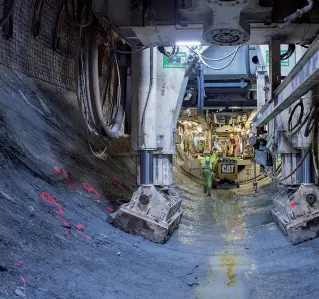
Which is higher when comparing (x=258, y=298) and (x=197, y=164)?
(x=258, y=298)

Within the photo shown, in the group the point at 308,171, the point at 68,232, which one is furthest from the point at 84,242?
the point at 308,171

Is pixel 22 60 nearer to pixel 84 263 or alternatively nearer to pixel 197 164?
pixel 84 263

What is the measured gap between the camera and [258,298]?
312cm

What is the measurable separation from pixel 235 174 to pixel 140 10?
11836 millimetres

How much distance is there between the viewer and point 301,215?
188 inches

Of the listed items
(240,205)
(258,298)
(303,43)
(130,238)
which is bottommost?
(240,205)

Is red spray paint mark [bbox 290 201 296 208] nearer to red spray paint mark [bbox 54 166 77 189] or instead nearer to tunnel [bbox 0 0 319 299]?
tunnel [bbox 0 0 319 299]

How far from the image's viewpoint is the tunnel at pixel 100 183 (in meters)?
3.00

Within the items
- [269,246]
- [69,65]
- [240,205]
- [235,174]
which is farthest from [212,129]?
[269,246]

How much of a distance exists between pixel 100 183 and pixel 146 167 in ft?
3.24

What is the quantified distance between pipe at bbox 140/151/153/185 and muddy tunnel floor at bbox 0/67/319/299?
0.65 meters

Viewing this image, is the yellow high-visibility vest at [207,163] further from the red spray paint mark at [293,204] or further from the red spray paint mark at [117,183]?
the red spray paint mark at [293,204]

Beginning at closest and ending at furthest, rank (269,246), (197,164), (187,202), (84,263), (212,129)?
(84,263)
(269,246)
(187,202)
(197,164)
(212,129)

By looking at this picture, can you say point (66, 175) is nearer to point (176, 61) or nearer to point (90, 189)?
point (90, 189)
